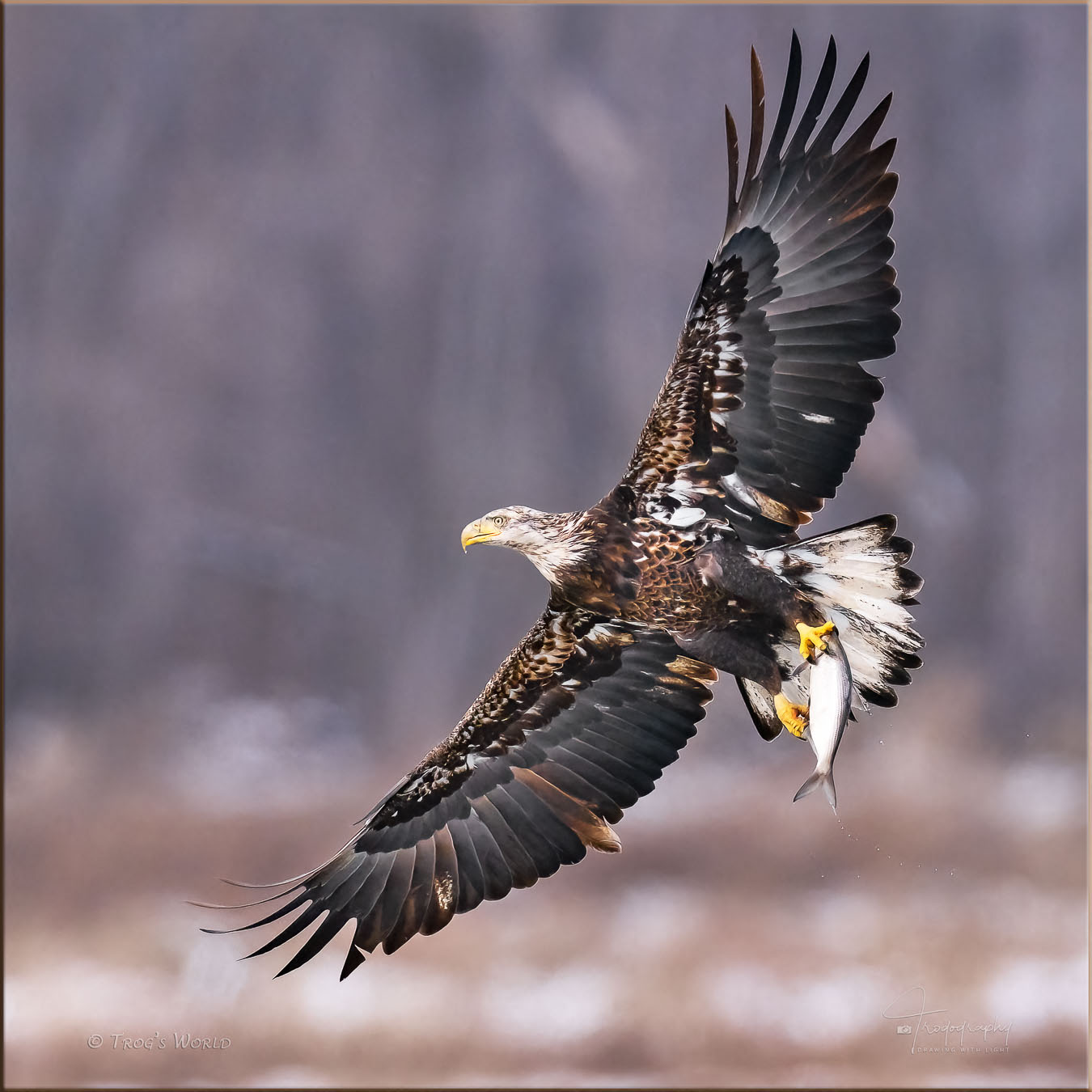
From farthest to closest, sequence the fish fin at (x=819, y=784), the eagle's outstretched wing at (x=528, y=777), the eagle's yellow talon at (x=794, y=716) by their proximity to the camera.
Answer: the eagle's outstretched wing at (x=528, y=777), the eagle's yellow talon at (x=794, y=716), the fish fin at (x=819, y=784)

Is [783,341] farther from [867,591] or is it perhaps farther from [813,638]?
[813,638]

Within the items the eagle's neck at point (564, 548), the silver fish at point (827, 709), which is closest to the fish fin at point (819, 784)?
the silver fish at point (827, 709)

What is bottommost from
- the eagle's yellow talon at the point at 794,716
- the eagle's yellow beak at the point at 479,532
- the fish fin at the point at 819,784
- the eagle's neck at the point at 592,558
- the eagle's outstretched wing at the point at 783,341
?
the fish fin at the point at 819,784

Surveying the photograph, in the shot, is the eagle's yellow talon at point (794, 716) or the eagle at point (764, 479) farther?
the eagle's yellow talon at point (794, 716)

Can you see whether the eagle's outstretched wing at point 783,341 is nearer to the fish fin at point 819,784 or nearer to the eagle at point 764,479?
the eagle at point 764,479

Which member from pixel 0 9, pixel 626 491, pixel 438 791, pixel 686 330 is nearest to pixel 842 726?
pixel 626 491

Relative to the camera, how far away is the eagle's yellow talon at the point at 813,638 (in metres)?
4.73

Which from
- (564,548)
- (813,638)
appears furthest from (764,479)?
(564,548)

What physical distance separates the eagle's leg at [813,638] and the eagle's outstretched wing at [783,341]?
0.44m

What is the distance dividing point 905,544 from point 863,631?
1.44ft

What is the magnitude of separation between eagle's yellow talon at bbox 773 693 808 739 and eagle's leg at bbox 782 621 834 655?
37 centimetres

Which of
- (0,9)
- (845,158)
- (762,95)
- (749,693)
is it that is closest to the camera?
(762,95)

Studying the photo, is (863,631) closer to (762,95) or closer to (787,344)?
(787,344)

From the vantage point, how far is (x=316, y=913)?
5430 mm
